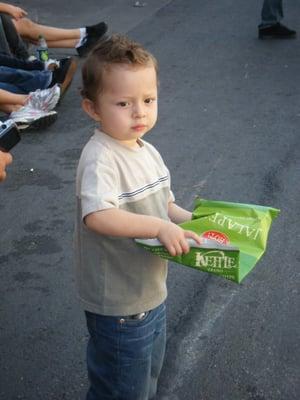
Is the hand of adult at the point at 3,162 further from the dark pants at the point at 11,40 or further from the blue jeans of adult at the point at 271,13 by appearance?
the blue jeans of adult at the point at 271,13

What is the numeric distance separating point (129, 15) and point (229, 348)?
642 cm

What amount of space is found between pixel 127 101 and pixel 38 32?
5.18m

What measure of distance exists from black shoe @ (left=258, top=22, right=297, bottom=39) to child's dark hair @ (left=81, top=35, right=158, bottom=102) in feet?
19.5

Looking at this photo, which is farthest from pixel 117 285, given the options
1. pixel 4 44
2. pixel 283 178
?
pixel 4 44

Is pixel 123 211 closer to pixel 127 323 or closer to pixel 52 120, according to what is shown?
pixel 127 323

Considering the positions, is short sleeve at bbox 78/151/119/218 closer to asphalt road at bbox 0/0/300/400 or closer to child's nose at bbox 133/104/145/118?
child's nose at bbox 133/104/145/118

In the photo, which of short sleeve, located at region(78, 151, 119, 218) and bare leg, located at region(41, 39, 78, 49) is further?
bare leg, located at region(41, 39, 78, 49)

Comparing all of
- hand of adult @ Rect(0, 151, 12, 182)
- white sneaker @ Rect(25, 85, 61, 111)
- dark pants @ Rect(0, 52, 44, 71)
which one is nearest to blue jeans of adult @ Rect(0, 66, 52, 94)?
dark pants @ Rect(0, 52, 44, 71)

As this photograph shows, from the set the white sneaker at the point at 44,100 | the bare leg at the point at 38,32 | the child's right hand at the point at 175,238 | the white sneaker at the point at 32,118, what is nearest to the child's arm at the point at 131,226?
the child's right hand at the point at 175,238

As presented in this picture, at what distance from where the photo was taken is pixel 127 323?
6.58 feet

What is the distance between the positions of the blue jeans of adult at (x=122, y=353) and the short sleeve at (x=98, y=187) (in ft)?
1.28

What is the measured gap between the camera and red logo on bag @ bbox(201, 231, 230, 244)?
5.89ft

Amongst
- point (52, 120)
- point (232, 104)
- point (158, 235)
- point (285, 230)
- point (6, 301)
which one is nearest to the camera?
point (158, 235)

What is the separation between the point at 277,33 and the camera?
24.6 feet
